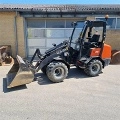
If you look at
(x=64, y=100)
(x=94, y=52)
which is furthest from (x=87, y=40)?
(x=64, y=100)

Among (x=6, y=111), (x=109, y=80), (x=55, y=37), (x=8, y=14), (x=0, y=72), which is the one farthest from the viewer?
(x=55, y=37)

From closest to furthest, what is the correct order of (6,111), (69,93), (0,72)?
(6,111)
(69,93)
(0,72)

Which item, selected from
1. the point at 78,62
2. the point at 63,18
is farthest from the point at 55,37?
the point at 78,62

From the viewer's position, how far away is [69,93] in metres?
4.98

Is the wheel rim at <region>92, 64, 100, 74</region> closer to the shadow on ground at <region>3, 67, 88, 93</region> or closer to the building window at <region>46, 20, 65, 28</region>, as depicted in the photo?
the shadow on ground at <region>3, 67, 88, 93</region>

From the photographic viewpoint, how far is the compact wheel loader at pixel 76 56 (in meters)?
5.82

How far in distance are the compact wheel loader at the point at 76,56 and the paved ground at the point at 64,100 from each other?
15.7 inches

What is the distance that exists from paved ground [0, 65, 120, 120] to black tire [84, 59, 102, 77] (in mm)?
243

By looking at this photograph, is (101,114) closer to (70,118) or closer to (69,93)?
(70,118)

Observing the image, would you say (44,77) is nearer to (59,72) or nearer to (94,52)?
(59,72)

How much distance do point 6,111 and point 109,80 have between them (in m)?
3.96

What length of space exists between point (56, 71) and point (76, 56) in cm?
118

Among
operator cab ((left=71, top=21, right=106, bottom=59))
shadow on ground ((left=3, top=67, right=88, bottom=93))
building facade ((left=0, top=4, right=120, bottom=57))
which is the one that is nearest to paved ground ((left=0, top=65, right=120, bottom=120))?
shadow on ground ((left=3, top=67, right=88, bottom=93))

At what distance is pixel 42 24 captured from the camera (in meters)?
10.5
